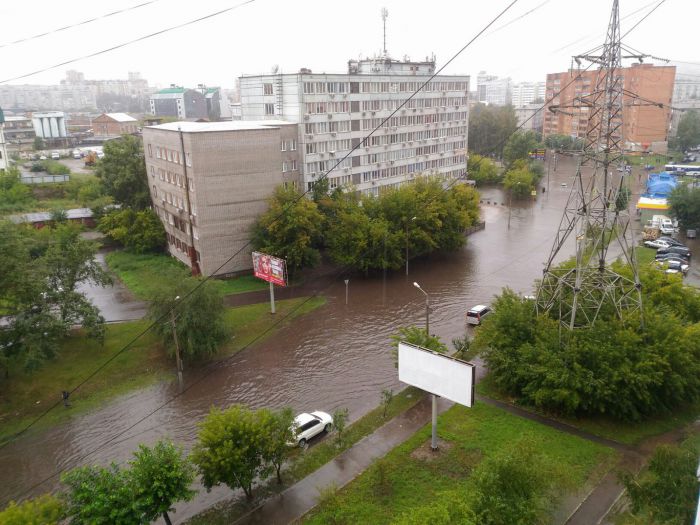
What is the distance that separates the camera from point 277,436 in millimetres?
13469

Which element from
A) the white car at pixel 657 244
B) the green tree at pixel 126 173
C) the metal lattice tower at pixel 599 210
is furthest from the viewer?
the green tree at pixel 126 173

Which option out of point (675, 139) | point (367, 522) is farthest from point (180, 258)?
point (675, 139)

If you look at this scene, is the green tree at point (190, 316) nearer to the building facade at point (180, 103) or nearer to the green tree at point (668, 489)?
the green tree at point (668, 489)

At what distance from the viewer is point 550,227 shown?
43.3m

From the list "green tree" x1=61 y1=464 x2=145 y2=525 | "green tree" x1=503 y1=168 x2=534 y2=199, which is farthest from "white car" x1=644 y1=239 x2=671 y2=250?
"green tree" x1=61 y1=464 x2=145 y2=525

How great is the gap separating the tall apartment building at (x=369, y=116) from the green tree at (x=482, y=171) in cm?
709

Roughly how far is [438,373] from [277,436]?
466 centimetres

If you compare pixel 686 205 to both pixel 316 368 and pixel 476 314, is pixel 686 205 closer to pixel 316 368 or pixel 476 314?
pixel 476 314

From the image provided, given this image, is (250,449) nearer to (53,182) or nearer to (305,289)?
(305,289)

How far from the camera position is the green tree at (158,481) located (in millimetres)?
10867

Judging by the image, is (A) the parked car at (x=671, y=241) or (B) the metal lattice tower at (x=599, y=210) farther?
(A) the parked car at (x=671, y=241)

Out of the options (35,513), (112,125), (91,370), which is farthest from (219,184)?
(112,125)

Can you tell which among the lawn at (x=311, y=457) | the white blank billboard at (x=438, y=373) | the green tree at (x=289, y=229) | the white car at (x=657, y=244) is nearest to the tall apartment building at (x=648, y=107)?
the white car at (x=657, y=244)

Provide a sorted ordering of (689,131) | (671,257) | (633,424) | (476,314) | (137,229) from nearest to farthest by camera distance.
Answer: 1. (633,424)
2. (476,314)
3. (671,257)
4. (137,229)
5. (689,131)
